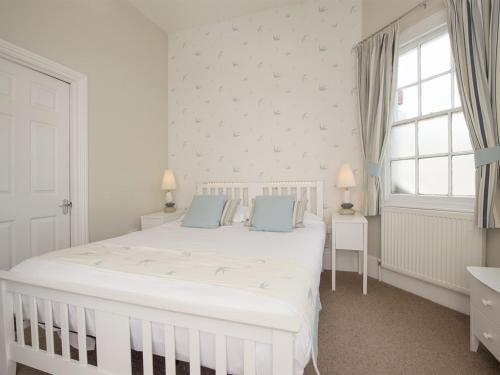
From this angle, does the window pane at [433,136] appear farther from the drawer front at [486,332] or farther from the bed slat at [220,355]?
the bed slat at [220,355]

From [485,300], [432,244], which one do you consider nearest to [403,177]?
[432,244]

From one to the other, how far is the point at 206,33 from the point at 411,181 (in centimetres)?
300

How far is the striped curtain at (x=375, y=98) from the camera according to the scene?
232cm

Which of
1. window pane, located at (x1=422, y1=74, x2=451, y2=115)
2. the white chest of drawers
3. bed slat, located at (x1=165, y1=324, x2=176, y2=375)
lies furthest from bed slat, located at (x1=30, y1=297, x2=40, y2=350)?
window pane, located at (x1=422, y1=74, x2=451, y2=115)

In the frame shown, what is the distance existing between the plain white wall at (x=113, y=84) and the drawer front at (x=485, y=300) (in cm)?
301

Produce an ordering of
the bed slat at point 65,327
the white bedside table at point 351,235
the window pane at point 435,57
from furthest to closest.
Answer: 1. the white bedside table at point 351,235
2. the window pane at point 435,57
3. the bed slat at point 65,327

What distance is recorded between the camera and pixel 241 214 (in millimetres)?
2678

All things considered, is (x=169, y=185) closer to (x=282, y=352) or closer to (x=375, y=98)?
(x=375, y=98)

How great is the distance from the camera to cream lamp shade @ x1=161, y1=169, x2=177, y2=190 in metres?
3.06

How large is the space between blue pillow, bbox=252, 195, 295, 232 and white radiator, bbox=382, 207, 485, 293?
966 mm

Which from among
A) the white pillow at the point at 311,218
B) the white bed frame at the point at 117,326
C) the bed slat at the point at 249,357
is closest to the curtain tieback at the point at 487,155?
the white pillow at the point at 311,218

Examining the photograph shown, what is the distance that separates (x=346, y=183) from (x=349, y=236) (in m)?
0.57

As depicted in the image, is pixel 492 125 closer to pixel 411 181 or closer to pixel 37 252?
pixel 411 181

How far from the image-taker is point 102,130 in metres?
2.48
